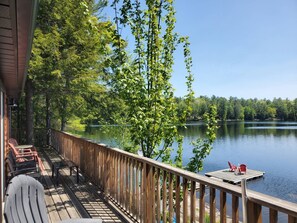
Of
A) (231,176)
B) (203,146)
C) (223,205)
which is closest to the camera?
(223,205)

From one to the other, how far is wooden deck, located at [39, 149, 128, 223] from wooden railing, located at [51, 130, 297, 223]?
169mm

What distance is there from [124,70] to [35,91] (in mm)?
8894

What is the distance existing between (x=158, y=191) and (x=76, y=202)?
2.13m

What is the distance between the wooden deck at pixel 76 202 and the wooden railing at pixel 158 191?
0.17 m

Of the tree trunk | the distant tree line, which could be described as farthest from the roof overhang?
the distant tree line

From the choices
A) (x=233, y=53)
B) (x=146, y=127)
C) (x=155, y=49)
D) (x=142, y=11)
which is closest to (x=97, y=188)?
(x=146, y=127)

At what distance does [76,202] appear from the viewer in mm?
4504

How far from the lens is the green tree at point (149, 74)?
4.62 meters

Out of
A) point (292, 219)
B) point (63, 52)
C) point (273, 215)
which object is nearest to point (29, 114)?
point (63, 52)

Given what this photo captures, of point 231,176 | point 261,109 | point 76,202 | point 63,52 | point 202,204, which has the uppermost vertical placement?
point 63,52

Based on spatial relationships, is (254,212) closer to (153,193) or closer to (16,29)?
(153,193)

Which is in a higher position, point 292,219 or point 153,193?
point 292,219

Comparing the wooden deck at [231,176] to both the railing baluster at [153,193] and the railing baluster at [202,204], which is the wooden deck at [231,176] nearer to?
the railing baluster at [153,193]

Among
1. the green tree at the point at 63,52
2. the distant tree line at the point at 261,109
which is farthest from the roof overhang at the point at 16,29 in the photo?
the distant tree line at the point at 261,109
